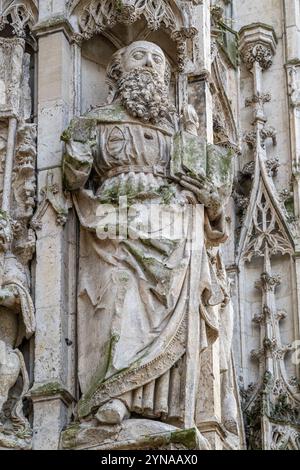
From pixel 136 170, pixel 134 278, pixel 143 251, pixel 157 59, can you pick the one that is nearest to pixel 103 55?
pixel 157 59

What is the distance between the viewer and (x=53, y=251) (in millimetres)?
16031

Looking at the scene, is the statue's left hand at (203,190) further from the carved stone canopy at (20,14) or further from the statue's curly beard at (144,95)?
the carved stone canopy at (20,14)

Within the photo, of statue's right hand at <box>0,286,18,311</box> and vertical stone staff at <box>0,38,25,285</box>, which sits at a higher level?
vertical stone staff at <box>0,38,25,285</box>

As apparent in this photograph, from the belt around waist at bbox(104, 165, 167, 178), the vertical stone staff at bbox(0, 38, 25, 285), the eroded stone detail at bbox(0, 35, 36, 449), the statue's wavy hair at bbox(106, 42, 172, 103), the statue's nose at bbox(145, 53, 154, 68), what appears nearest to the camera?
the eroded stone detail at bbox(0, 35, 36, 449)

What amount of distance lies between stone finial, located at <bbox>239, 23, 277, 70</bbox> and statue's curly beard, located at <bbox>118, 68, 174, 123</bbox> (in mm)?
4188

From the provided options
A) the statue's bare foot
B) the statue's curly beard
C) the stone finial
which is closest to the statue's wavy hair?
the statue's curly beard

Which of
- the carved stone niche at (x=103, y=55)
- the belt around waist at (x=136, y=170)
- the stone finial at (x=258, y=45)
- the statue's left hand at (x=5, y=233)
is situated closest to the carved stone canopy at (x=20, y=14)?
the carved stone niche at (x=103, y=55)

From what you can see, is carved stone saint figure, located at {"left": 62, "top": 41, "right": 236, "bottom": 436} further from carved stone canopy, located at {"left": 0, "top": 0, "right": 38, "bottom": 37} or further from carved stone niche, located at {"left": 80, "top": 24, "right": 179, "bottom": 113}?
carved stone canopy, located at {"left": 0, "top": 0, "right": 38, "bottom": 37}

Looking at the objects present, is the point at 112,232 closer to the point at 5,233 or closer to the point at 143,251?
the point at 143,251

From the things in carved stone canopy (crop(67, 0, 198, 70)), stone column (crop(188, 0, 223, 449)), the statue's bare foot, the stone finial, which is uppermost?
the stone finial

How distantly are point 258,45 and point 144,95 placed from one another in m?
4.47

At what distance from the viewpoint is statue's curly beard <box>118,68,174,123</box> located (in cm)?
1627
